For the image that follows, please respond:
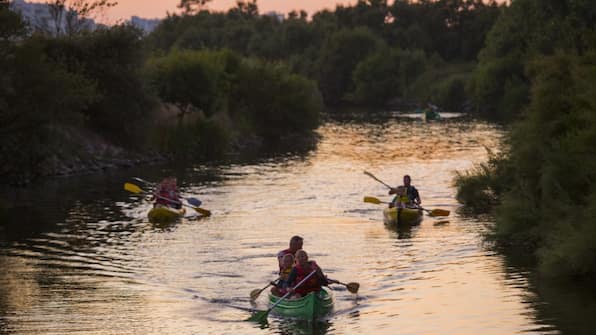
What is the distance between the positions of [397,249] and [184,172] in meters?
19.7

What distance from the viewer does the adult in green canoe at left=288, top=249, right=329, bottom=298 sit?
20.7 meters

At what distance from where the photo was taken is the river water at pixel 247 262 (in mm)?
19375

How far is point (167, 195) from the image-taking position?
1334 inches

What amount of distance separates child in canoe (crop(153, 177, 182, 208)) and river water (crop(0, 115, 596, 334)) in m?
0.78

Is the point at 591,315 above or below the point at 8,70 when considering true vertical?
below

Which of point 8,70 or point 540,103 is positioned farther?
point 8,70

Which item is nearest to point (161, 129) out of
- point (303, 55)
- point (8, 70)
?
point (8, 70)

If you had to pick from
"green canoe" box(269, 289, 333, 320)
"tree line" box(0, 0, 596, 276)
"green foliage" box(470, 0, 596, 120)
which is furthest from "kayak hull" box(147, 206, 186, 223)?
"green foliage" box(470, 0, 596, 120)

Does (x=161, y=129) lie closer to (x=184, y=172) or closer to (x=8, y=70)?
(x=184, y=172)

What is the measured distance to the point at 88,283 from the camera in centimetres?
2316

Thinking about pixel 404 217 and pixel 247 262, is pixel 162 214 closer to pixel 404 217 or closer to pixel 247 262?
pixel 404 217

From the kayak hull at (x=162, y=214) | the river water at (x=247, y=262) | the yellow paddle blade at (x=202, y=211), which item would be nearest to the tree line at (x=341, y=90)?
the river water at (x=247, y=262)

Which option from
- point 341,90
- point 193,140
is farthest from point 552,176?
point 341,90

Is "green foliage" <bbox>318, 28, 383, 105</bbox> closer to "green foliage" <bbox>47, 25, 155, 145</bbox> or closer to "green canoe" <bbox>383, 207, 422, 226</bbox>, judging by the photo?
"green foliage" <bbox>47, 25, 155, 145</bbox>
